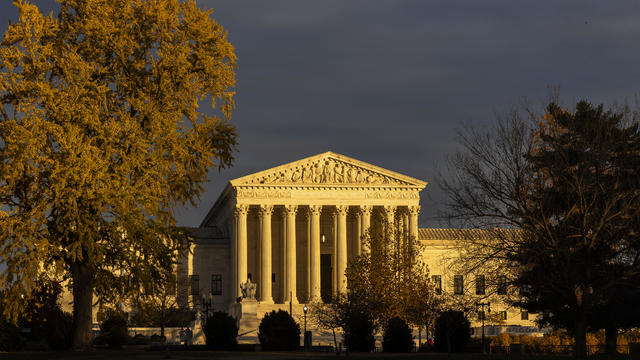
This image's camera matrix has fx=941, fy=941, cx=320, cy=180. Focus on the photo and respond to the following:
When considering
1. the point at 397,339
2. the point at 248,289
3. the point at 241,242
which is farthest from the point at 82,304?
the point at 241,242

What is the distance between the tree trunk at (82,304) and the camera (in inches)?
1309

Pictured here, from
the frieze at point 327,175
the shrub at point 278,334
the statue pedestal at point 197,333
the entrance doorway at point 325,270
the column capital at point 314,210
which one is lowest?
the statue pedestal at point 197,333

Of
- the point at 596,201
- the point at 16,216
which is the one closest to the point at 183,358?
the point at 16,216

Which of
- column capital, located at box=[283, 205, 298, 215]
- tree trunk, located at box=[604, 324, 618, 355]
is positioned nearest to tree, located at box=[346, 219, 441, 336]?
tree trunk, located at box=[604, 324, 618, 355]

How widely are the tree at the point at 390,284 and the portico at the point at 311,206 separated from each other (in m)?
25.1

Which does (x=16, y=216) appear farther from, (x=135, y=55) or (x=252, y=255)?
(x=252, y=255)

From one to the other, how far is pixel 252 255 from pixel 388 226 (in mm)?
37414

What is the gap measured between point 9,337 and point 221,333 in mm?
10426

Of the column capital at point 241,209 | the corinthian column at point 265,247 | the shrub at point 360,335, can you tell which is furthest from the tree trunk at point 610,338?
the column capital at point 241,209

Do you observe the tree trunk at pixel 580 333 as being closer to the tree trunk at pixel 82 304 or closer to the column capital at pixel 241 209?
the tree trunk at pixel 82 304

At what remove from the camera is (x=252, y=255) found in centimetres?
10800

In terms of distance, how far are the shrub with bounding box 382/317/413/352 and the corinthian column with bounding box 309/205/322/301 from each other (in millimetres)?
49222

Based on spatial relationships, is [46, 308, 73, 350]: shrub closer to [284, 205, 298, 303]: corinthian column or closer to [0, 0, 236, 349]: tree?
[0, 0, 236, 349]: tree

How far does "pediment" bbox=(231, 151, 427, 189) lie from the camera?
99.5m
